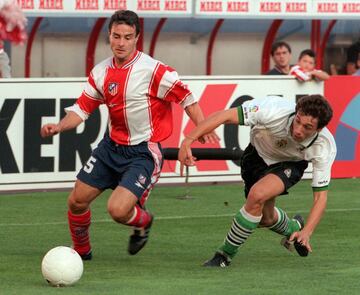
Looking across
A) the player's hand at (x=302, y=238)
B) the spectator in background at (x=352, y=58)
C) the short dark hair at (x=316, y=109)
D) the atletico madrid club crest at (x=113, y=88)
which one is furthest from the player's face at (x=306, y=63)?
the player's hand at (x=302, y=238)

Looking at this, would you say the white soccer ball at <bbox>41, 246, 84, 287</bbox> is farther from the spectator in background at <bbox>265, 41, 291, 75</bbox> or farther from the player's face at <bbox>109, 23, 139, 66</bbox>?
the spectator in background at <bbox>265, 41, 291, 75</bbox>

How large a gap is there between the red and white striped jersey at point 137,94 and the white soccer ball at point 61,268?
160 centimetres

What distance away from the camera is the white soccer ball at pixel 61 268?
32.6 feet

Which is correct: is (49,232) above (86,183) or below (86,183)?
below

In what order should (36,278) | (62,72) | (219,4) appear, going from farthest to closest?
1. (62,72)
2. (219,4)
3. (36,278)

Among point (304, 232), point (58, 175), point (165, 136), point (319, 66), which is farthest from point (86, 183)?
point (319, 66)

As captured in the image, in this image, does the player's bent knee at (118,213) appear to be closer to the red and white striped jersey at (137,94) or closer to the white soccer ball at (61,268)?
the red and white striped jersey at (137,94)

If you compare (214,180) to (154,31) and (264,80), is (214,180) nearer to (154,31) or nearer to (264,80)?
(264,80)

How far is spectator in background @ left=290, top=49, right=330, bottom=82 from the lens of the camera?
18.1m

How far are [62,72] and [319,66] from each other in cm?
401

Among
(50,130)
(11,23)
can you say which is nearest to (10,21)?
(11,23)

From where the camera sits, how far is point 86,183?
1123 centimetres

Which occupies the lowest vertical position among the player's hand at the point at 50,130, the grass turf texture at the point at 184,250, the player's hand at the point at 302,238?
the grass turf texture at the point at 184,250

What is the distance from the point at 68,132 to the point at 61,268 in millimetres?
7036
